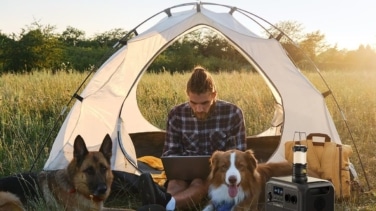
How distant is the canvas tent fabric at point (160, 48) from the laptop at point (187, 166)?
29.9 inches

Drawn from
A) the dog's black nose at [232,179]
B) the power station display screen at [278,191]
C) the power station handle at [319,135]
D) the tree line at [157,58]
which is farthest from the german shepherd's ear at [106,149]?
the tree line at [157,58]

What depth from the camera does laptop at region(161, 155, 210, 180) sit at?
4578 millimetres

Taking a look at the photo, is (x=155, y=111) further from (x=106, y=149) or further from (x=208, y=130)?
(x=106, y=149)

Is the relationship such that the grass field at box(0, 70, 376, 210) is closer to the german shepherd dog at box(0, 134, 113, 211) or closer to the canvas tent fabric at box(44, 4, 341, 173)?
the canvas tent fabric at box(44, 4, 341, 173)

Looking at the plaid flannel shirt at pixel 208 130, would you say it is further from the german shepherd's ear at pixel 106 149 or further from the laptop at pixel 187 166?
the german shepherd's ear at pixel 106 149

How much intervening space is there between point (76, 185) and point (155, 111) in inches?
176

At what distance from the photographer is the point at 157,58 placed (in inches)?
908

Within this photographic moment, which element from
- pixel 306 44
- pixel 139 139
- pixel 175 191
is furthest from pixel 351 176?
pixel 306 44

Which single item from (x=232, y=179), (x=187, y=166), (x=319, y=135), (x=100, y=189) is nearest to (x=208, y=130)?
(x=187, y=166)

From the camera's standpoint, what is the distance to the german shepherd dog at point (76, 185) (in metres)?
4.09

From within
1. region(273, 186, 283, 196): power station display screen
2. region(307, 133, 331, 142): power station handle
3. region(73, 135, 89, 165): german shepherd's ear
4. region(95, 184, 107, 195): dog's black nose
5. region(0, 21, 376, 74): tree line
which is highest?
region(0, 21, 376, 74): tree line

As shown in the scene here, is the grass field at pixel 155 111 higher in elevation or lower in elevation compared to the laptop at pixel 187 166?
A: higher

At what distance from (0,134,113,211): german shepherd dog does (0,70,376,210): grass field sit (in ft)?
3.74

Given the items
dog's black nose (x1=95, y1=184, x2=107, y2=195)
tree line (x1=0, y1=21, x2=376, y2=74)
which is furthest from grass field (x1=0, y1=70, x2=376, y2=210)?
tree line (x1=0, y1=21, x2=376, y2=74)
